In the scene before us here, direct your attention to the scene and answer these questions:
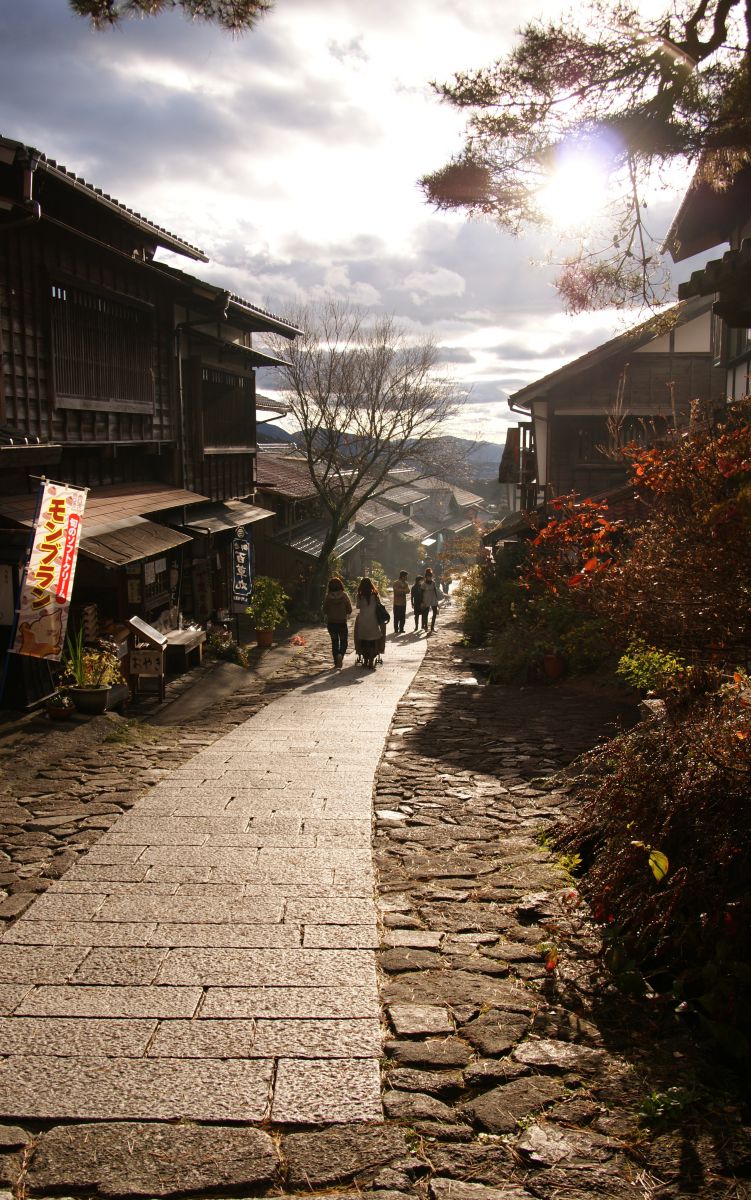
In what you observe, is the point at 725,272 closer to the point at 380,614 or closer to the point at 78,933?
the point at 78,933

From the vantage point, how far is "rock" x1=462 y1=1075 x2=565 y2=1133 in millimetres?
3715

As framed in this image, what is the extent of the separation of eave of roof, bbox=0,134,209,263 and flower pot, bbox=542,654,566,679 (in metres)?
9.96

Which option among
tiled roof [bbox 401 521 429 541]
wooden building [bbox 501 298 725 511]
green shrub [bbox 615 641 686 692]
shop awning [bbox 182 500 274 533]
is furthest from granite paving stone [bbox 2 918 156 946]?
tiled roof [bbox 401 521 429 541]

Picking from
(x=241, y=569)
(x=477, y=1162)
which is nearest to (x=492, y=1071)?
(x=477, y=1162)

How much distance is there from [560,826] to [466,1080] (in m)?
3.37

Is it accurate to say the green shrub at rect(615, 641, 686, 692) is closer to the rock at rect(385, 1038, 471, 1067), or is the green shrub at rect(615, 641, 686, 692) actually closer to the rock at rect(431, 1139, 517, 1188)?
the rock at rect(385, 1038, 471, 1067)

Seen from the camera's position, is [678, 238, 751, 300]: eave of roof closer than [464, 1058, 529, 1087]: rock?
No

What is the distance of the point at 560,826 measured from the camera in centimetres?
720

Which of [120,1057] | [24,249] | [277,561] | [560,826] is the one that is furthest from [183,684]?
[277,561]

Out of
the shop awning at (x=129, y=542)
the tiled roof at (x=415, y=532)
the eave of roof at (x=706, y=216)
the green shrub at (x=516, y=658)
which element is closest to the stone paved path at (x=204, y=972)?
the shop awning at (x=129, y=542)

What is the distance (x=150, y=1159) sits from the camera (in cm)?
339

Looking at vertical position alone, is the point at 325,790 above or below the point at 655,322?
below

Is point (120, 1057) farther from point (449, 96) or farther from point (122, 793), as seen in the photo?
point (449, 96)

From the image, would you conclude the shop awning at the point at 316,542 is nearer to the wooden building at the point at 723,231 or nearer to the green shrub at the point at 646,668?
the wooden building at the point at 723,231
